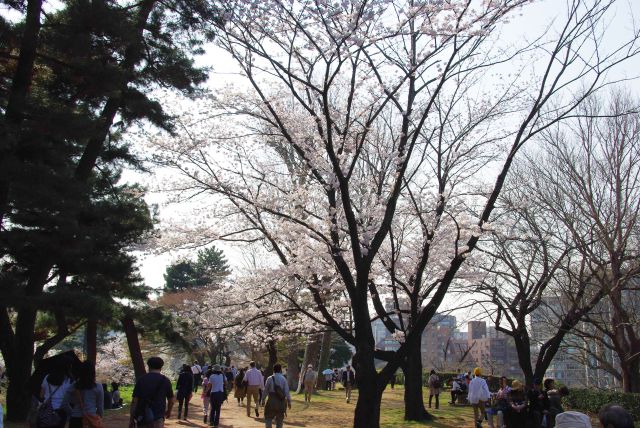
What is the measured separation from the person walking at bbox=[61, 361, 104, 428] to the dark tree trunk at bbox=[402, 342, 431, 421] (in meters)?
9.18

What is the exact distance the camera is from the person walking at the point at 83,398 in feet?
20.6

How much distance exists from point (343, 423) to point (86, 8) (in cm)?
1019

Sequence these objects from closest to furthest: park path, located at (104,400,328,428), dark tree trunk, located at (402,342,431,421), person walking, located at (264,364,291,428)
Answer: person walking, located at (264,364,291,428), park path, located at (104,400,328,428), dark tree trunk, located at (402,342,431,421)

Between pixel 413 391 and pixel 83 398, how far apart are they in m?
9.99

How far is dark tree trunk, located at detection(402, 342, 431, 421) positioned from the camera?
47.6 feet

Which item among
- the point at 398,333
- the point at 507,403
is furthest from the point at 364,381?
the point at 398,333

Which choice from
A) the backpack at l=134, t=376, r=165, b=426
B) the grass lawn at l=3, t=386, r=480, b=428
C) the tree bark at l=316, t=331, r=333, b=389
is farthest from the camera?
the tree bark at l=316, t=331, r=333, b=389

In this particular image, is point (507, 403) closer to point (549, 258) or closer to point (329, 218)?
point (329, 218)

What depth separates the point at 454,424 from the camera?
46.2ft

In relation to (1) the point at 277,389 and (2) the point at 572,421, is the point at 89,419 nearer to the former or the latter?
(1) the point at 277,389

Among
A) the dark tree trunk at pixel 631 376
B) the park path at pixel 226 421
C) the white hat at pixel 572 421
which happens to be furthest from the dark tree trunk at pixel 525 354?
the white hat at pixel 572 421

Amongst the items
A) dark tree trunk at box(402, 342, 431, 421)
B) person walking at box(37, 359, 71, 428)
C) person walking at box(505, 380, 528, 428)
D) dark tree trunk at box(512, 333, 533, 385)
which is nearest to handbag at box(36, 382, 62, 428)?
person walking at box(37, 359, 71, 428)

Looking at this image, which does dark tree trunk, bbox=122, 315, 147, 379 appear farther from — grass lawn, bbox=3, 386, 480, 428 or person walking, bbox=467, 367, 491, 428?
person walking, bbox=467, 367, 491, 428

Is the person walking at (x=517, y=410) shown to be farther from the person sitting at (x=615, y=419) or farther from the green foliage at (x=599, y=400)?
the green foliage at (x=599, y=400)
